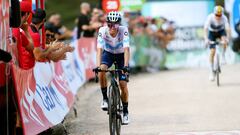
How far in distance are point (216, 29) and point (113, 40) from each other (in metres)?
8.31

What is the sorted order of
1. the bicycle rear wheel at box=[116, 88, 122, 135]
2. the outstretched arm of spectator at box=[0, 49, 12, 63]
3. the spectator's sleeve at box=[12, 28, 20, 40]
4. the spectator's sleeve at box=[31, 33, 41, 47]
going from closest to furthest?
the outstretched arm of spectator at box=[0, 49, 12, 63] → the spectator's sleeve at box=[12, 28, 20, 40] → the bicycle rear wheel at box=[116, 88, 122, 135] → the spectator's sleeve at box=[31, 33, 41, 47]

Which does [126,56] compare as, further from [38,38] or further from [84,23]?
[84,23]

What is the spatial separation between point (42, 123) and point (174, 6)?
2547 centimetres

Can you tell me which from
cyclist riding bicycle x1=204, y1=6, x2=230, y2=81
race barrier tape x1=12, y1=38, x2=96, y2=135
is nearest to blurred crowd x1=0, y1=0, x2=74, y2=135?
race barrier tape x1=12, y1=38, x2=96, y2=135

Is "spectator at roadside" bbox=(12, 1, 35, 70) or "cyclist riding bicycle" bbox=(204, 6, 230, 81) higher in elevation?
"spectator at roadside" bbox=(12, 1, 35, 70)

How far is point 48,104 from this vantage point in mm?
10805

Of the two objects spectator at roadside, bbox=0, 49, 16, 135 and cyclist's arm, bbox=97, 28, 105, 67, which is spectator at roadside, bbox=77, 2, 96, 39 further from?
spectator at roadside, bbox=0, 49, 16, 135

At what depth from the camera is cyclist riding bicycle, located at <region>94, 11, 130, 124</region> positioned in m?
Answer: 11.1

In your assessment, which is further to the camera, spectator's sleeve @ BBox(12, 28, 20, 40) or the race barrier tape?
spectator's sleeve @ BBox(12, 28, 20, 40)

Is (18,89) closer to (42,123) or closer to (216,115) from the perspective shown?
(42,123)

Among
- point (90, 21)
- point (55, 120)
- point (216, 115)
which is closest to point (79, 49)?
point (90, 21)

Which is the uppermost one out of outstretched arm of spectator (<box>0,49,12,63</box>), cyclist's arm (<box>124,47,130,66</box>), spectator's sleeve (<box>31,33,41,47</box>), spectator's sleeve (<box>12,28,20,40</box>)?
spectator's sleeve (<box>12,28,20,40</box>)

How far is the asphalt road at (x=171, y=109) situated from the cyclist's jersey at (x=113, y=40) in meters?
1.37

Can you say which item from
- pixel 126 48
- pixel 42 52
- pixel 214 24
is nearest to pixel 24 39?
pixel 42 52
